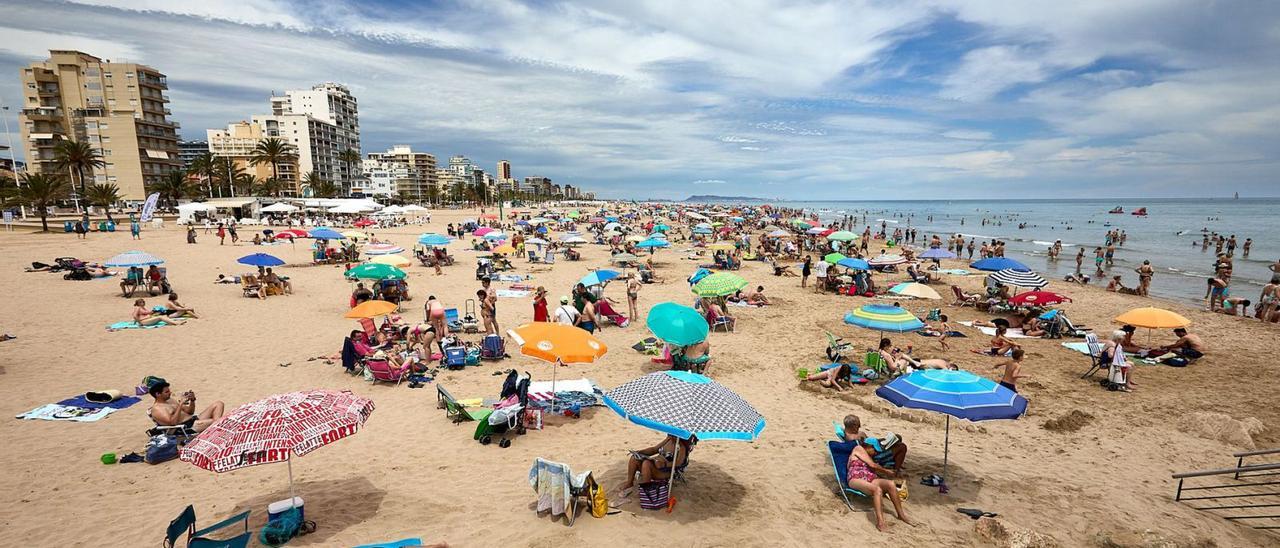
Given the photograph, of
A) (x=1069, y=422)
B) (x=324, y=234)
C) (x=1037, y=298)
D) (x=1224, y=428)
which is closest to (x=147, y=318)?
(x=324, y=234)

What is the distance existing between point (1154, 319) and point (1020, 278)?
4.66 meters

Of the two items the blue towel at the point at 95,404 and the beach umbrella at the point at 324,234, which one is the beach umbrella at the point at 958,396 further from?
the beach umbrella at the point at 324,234

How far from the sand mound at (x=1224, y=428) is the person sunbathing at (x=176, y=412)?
13841 millimetres

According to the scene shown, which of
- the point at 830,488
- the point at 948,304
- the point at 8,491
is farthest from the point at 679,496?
the point at 948,304

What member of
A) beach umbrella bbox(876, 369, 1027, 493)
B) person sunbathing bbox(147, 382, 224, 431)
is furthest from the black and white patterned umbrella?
person sunbathing bbox(147, 382, 224, 431)

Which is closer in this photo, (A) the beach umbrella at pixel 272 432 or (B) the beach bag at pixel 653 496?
(A) the beach umbrella at pixel 272 432

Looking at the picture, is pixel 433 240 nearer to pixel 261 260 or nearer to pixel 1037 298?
pixel 261 260

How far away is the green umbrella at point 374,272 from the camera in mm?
13336

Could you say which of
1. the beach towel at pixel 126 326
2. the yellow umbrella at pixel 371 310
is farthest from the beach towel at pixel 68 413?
the beach towel at pixel 126 326

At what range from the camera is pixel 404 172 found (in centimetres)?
14488

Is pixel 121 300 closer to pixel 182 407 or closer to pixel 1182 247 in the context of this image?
pixel 182 407

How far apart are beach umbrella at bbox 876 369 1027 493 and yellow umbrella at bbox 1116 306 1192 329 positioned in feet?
23.9

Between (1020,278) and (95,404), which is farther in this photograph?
(1020,278)

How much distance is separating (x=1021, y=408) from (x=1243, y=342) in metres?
13.1
